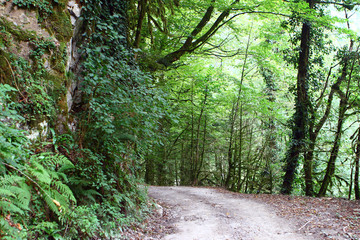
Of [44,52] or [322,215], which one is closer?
[44,52]

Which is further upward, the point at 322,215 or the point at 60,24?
the point at 60,24

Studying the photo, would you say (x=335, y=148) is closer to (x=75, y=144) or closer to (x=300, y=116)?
(x=300, y=116)

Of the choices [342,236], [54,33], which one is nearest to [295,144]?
[342,236]

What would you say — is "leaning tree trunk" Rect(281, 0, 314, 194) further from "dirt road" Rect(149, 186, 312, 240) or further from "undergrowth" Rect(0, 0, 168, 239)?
"undergrowth" Rect(0, 0, 168, 239)

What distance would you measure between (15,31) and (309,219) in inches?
282

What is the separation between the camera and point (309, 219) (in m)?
5.91

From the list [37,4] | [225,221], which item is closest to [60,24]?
Result: [37,4]

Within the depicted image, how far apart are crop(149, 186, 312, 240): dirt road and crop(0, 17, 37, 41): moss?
4280mm

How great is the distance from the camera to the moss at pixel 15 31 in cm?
369

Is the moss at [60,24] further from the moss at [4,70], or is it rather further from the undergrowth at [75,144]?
the moss at [4,70]

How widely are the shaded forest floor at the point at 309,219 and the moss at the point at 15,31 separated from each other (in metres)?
3.65

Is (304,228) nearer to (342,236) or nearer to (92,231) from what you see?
(342,236)

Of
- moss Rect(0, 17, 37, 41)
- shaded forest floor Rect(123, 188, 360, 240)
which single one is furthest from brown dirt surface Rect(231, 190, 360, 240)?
moss Rect(0, 17, 37, 41)

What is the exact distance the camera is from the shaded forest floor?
4.78m
